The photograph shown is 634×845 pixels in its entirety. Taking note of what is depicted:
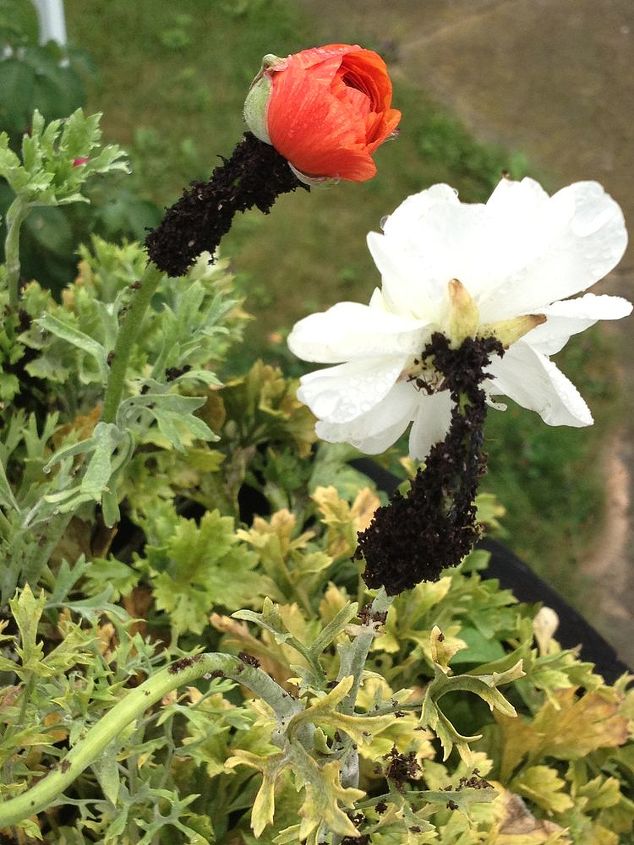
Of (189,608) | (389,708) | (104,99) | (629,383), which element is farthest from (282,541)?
(104,99)

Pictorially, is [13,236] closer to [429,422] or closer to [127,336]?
[127,336]

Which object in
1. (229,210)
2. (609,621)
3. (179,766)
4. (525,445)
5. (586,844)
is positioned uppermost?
(229,210)

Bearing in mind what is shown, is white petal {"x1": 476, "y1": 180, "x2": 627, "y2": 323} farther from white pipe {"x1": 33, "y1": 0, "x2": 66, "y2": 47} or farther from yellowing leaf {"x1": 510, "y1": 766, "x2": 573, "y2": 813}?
white pipe {"x1": 33, "y1": 0, "x2": 66, "y2": 47}

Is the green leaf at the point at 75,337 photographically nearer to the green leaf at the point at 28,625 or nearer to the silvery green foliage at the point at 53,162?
the silvery green foliage at the point at 53,162

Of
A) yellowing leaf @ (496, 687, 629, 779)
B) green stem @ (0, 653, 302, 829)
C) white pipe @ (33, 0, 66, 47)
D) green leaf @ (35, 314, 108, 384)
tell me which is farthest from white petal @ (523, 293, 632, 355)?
white pipe @ (33, 0, 66, 47)

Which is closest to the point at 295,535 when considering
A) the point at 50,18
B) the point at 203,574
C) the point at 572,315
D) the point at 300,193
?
the point at 203,574

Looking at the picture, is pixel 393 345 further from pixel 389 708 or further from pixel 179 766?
pixel 179 766
